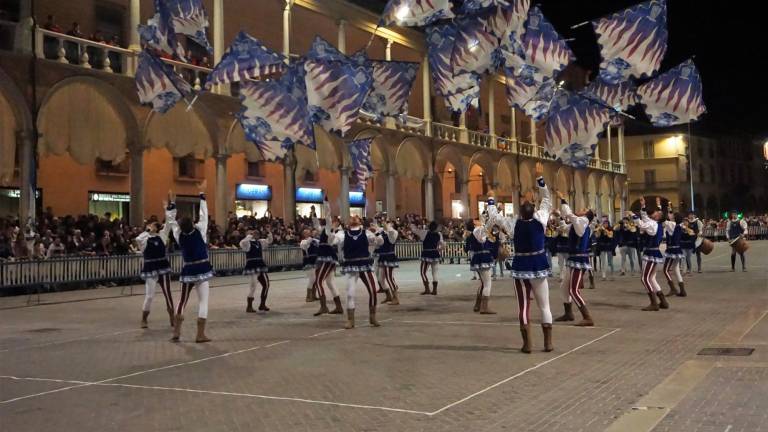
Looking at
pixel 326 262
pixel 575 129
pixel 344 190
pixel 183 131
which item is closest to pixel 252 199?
pixel 344 190

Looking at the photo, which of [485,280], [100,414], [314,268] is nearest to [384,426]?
[100,414]

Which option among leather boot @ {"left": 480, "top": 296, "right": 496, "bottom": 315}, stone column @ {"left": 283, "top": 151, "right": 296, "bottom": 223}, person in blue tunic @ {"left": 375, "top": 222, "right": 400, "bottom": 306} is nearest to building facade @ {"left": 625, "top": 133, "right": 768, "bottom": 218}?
stone column @ {"left": 283, "top": 151, "right": 296, "bottom": 223}

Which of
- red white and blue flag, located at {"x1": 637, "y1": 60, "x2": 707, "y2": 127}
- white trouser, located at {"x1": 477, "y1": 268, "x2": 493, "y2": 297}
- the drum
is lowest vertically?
white trouser, located at {"x1": 477, "y1": 268, "x2": 493, "y2": 297}

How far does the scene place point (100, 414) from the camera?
6.79 m

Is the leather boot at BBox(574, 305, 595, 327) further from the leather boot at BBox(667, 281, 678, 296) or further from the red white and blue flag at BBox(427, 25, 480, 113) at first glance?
the red white and blue flag at BBox(427, 25, 480, 113)

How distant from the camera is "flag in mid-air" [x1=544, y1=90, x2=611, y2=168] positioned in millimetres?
16469

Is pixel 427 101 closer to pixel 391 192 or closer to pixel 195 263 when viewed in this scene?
pixel 391 192

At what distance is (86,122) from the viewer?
24.8 m

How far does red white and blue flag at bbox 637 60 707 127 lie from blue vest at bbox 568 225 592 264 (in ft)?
17.6

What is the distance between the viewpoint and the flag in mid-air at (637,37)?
1549 centimetres

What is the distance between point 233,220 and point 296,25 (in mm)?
12966

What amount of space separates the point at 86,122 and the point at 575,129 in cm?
1775

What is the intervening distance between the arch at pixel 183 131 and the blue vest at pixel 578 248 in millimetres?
19161

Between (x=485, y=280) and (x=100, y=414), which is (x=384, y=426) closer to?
(x=100, y=414)
